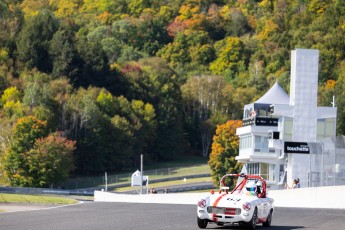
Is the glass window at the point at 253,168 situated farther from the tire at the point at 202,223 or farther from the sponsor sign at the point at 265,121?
the tire at the point at 202,223

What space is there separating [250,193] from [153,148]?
12885 cm

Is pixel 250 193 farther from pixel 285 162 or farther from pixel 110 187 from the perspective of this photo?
pixel 110 187

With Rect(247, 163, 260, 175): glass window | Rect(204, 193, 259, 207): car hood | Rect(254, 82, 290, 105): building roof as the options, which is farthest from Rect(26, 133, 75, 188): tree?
Rect(204, 193, 259, 207): car hood

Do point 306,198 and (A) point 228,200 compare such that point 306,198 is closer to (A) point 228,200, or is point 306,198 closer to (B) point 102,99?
(A) point 228,200

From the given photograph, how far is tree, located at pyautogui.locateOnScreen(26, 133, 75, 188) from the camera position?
415ft

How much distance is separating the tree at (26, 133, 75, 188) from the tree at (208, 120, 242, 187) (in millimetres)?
17737

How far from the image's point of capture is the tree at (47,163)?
126 metres

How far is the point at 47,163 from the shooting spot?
128125mm

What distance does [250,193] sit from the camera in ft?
109

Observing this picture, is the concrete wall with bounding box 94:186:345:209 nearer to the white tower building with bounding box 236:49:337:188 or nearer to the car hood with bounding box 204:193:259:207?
the car hood with bounding box 204:193:259:207

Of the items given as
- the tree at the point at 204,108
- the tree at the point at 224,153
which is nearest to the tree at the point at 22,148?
the tree at the point at 224,153

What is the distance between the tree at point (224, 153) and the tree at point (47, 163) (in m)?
17.7

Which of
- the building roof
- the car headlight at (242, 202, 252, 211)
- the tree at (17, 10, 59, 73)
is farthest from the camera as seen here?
the tree at (17, 10, 59, 73)

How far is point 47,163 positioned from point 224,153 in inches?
929
